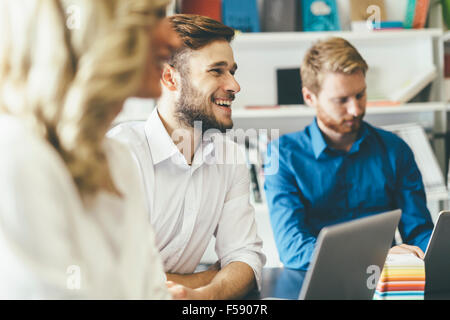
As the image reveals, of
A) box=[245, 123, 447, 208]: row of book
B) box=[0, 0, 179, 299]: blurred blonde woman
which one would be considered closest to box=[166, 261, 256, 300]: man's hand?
box=[0, 0, 179, 299]: blurred blonde woman

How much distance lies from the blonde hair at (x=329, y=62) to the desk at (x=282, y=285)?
1.00m

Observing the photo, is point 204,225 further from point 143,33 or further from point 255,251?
point 143,33

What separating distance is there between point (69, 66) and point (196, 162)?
3.00 ft

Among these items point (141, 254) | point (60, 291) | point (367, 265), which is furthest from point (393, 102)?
point (60, 291)

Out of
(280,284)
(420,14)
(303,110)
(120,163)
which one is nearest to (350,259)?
(280,284)

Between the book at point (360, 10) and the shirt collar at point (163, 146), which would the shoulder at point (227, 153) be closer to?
the shirt collar at point (163, 146)

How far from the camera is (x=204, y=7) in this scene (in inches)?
92.7

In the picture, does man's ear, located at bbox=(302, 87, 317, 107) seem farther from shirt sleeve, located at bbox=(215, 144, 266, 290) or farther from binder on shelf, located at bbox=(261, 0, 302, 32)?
shirt sleeve, located at bbox=(215, 144, 266, 290)

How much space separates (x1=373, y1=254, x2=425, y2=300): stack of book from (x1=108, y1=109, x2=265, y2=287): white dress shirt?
431 mm

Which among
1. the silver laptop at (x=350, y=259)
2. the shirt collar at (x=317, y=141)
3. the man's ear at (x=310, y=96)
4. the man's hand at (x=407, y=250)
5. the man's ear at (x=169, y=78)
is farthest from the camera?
the man's ear at (x=310, y=96)

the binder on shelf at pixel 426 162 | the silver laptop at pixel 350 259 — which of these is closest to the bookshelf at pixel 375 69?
the binder on shelf at pixel 426 162

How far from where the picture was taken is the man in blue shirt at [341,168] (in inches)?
68.4

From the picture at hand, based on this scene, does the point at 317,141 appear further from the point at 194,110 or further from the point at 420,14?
the point at 420,14

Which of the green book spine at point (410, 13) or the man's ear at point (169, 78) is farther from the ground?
the green book spine at point (410, 13)
